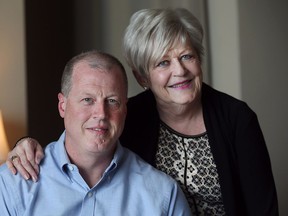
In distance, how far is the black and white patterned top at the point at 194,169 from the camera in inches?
71.9

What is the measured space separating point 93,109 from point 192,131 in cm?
54

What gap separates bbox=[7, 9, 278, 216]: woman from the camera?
5.83 feet

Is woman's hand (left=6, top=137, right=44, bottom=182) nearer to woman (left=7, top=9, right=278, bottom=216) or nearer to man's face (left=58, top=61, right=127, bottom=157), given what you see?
man's face (left=58, top=61, right=127, bottom=157)

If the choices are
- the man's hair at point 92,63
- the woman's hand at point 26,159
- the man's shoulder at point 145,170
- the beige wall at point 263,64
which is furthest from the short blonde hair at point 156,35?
the beige wall at point 263,64

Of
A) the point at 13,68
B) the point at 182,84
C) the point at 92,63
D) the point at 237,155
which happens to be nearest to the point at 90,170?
the point at 92,63

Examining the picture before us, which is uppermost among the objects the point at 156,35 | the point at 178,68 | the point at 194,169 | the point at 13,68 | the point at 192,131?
the point at 156,35

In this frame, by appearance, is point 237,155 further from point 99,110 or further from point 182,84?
point 99,110

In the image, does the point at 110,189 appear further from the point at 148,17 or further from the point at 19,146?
the point at 148,17

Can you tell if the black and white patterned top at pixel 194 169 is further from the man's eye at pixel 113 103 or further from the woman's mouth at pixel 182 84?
the man's eye at pixel 113 103

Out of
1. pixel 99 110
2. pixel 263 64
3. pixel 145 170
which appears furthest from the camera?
pixel 263 64

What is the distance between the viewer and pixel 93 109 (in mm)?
1504

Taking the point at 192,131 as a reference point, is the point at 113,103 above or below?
above

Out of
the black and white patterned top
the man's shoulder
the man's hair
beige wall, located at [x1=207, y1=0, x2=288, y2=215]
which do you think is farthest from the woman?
beige wall, located at [x1=207, y1=0, x2=288, y2=215]

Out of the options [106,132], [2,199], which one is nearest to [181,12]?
[106,132]
